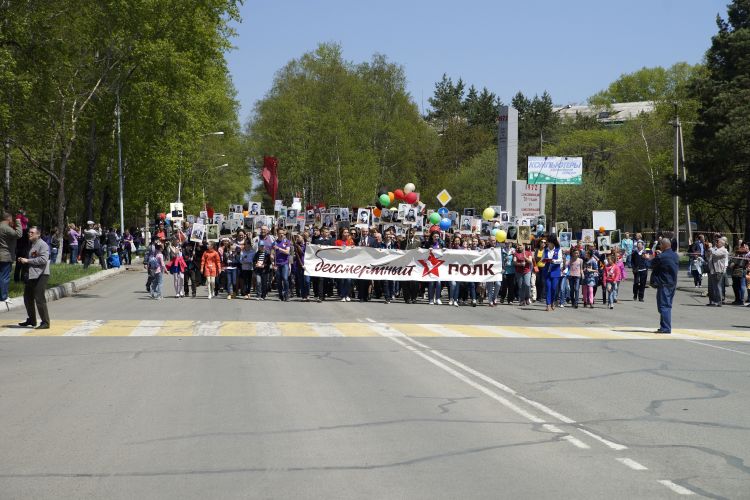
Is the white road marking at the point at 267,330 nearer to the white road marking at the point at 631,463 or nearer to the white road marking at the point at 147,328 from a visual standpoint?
the white road marking at the point at 147,328

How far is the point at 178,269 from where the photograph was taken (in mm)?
26250

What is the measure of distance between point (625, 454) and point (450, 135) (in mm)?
104306

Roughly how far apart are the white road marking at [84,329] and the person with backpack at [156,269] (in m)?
5.93

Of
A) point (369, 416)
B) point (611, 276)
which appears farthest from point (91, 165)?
point (369, 416)

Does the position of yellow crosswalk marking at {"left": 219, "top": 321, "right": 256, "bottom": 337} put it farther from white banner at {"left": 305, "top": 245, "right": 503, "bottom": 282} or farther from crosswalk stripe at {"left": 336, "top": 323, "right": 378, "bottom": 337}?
white banner at {"left": 305, "top": 245, "right": 503, "bottom": 282}

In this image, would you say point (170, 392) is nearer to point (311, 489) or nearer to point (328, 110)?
point (311, 489)

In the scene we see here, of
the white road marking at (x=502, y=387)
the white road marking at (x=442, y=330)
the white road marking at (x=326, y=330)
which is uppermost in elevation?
the white road marking at (x=326, y=330)

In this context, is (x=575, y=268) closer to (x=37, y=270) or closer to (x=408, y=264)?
(x=408, y=264)

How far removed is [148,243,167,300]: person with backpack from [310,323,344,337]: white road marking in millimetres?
7481

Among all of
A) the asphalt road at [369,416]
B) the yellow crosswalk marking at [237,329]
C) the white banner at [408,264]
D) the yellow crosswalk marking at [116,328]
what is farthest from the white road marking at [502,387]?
the white banner at [408,264]

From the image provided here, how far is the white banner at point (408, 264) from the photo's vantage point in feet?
86.0

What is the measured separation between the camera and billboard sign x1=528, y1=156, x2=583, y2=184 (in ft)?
207

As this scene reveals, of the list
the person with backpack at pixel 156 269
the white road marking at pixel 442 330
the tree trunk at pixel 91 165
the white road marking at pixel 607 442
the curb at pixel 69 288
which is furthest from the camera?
the tree trunk at pixel 91 165

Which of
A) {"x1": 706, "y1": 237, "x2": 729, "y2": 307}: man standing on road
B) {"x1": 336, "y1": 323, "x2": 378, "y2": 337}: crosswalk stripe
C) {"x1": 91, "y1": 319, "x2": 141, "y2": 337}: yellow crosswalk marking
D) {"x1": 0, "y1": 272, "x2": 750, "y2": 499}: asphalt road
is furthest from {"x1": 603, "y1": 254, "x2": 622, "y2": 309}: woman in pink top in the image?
{"x1": 91, "y1": 319, "x2": 141, "y2": 337}: yellow crosswalk marking
